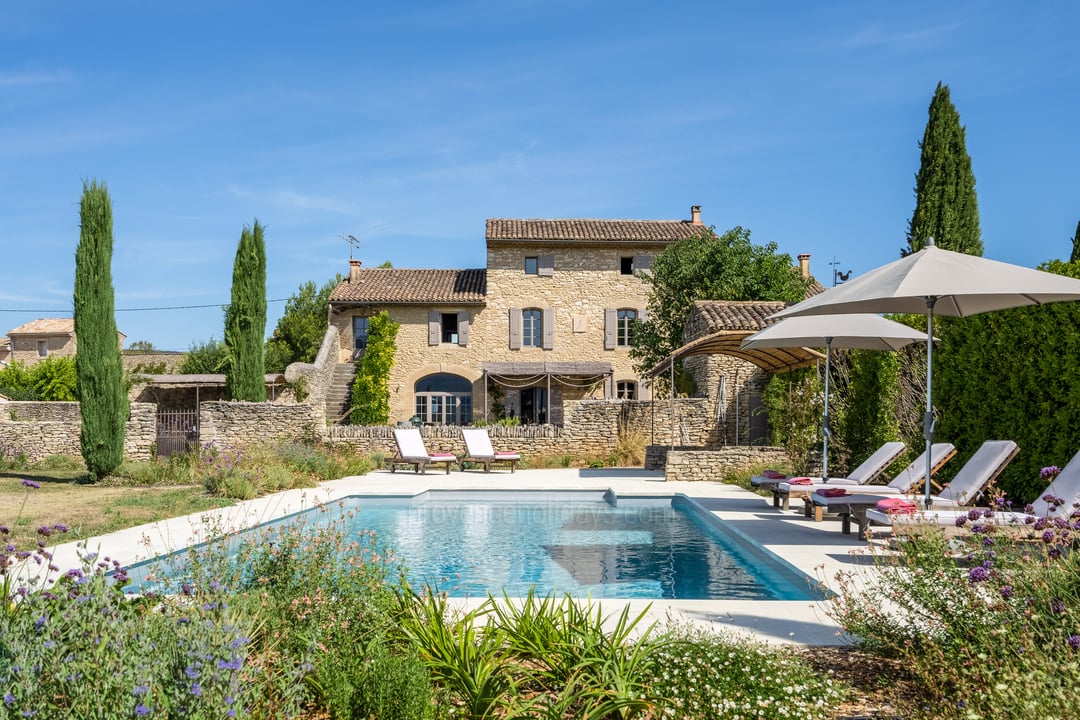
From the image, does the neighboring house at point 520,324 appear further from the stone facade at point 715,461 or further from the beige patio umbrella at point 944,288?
the beige patio umbrella at point 944,288

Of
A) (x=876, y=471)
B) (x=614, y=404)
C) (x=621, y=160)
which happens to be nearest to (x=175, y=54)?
(x=621, y=160)

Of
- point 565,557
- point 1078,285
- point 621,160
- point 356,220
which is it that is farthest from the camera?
point 356,220

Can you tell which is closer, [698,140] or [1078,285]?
[1078,285]

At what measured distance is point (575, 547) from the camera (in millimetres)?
8156

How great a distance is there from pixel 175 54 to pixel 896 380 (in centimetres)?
1042

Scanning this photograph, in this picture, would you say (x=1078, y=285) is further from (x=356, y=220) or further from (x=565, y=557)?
(x=356, y=220)

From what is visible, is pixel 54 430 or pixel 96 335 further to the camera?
pixel 54 430

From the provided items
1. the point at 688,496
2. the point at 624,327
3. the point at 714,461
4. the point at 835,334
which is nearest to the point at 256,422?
the point at 714,461

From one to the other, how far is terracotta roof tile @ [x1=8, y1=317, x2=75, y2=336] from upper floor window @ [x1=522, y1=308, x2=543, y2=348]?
25.0 m

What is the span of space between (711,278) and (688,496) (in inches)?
406

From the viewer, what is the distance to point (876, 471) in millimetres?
8930

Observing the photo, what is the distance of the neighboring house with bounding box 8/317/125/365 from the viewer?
3838 centimetres

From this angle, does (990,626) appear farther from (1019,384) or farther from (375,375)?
(375,375)

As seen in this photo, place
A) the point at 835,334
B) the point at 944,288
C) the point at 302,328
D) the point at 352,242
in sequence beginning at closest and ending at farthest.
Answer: the point at 944,288
the point at 835,334
the point at 352,242
the point at 302,328
